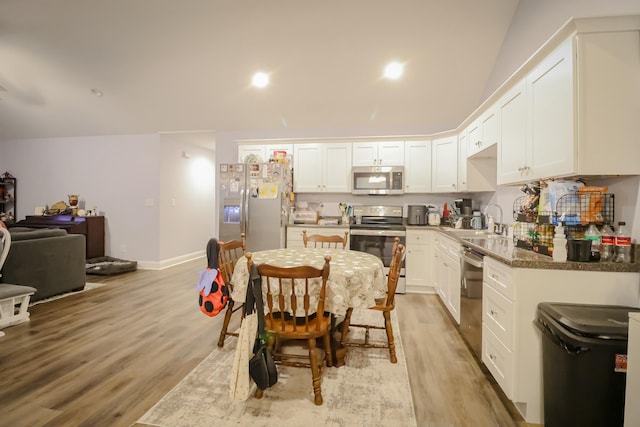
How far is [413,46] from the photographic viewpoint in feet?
11.8

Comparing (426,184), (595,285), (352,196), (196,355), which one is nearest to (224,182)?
(352,196)

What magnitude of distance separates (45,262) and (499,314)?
15.3ft

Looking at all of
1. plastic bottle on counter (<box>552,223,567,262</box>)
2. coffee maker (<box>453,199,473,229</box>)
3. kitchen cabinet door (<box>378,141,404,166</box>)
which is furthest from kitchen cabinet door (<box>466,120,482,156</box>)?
plastic bottle on counter (<box>552,223,567,262</box>)

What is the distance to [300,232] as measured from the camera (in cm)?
451

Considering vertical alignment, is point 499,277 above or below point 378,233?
below

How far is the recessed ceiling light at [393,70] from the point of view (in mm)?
3838

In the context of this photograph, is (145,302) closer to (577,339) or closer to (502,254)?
(502,254)

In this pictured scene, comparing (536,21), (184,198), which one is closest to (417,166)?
(536,21)

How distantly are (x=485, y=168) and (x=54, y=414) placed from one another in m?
4.42

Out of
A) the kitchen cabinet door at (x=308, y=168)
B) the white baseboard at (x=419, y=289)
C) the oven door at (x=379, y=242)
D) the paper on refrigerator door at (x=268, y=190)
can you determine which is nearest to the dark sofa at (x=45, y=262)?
the paper on refrigerator door at (x=268, y=190)

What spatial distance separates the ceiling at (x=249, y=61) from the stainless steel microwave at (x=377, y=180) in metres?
0.74

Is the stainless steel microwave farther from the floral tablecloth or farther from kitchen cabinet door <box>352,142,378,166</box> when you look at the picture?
the floral tablecloth

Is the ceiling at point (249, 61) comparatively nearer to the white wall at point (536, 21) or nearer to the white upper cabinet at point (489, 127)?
the white wall at point (536, 21)

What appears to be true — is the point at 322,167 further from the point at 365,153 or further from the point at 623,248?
the point at 623,248
